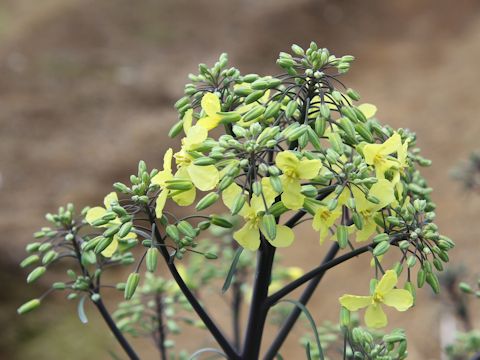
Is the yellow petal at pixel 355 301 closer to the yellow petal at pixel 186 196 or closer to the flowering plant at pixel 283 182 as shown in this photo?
the flowering plant at pixel 283 182

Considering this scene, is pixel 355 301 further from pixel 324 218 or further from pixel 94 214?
pixel 94 214

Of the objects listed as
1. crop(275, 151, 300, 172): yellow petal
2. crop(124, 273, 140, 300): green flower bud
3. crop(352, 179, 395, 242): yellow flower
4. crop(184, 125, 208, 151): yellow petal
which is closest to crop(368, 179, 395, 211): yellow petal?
crop(352, 179, 395, 242): yellow flower

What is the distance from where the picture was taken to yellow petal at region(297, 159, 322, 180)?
78cm

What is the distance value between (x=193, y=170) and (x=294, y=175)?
11 cm

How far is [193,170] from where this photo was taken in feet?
2.59

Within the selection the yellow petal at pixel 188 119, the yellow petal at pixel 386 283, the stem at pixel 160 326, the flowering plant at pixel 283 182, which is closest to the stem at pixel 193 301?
the flowering plant at pixel 283 182

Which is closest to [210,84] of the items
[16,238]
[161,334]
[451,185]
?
[161,334]

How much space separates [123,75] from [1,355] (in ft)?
6.86

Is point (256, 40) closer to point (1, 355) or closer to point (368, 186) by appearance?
point (1, 355)

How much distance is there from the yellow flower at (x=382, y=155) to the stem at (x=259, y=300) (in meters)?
0.17

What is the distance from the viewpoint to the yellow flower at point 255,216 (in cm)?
79

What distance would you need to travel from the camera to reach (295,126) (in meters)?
0.80

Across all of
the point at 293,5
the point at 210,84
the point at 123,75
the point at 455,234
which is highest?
the point at 293,5

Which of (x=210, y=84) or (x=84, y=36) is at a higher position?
(x=84, y=36)
